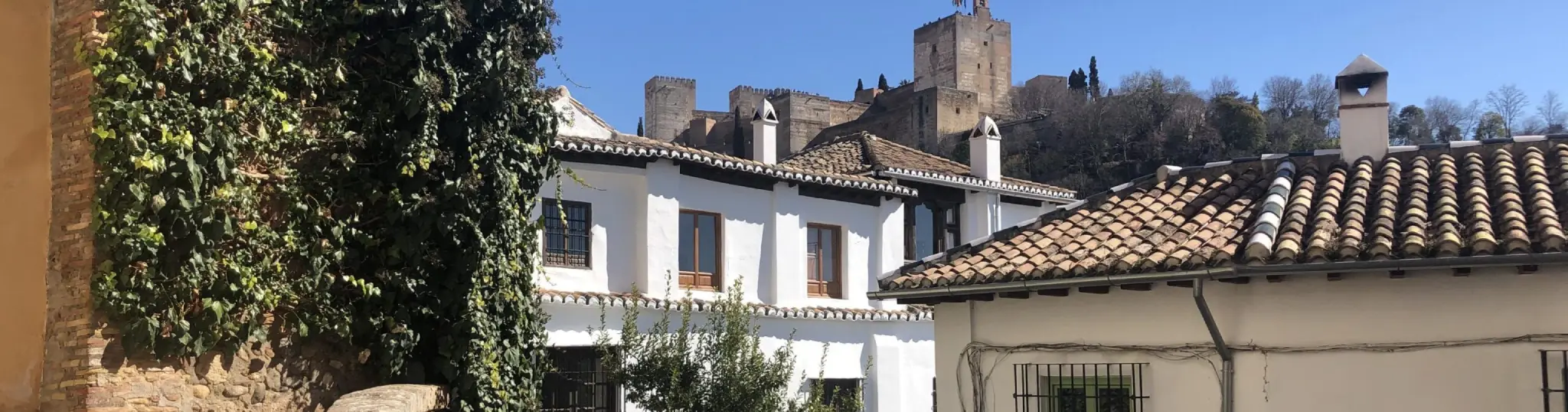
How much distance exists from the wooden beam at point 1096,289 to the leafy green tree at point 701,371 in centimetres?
381

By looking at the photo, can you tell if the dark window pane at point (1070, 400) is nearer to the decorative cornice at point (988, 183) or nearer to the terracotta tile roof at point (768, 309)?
the terracotta tile roof at point (768, 309)

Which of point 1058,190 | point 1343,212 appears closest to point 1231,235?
point 1343,212

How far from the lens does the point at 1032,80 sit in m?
70.3

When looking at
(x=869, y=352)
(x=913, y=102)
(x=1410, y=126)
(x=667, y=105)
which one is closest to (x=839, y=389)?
(x=869, y=352)

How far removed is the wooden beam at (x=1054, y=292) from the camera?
9523 mm

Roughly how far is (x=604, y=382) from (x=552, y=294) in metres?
1.25

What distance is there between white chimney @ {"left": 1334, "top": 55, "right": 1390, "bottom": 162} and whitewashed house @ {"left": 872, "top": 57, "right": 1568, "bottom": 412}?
0.01m

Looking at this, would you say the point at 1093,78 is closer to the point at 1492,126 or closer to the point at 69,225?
the point at 1492,126

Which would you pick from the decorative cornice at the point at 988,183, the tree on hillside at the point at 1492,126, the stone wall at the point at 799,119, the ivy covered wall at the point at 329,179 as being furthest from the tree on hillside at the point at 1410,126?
the ivy covered wall at the point at 329,179

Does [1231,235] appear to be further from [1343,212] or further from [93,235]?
[93,235]

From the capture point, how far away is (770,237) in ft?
59.7

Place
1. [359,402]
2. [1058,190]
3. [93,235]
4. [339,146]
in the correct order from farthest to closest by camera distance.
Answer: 1. [1058,190]
2. [339,146]
3. [359,402]
4. [93,235]

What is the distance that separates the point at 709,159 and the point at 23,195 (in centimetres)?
1021

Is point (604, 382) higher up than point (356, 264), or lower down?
lower down
